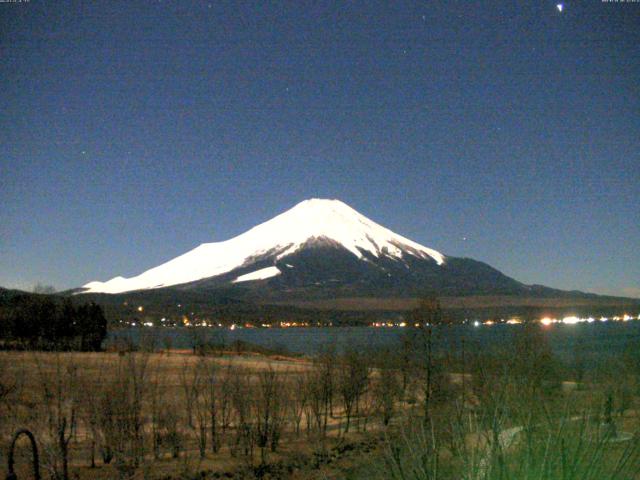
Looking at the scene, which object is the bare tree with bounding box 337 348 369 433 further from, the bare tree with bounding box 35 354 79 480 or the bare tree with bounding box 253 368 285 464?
the bare tree with bounding box 35 354 79 480

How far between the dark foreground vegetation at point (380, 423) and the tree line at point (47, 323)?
21.3 metres

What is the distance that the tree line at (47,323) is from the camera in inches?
2051

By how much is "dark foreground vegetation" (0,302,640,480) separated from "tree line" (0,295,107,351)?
21.3 meters

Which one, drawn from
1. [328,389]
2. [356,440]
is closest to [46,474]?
[356,440]

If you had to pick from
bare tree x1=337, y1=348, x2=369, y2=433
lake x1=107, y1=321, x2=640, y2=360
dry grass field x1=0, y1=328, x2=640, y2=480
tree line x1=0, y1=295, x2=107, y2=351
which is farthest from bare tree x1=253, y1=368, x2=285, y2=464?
tree line x1=0, y1=295, x2=107, y2=351

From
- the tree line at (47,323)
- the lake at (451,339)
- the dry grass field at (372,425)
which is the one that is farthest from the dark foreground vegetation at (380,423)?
the tree line at (47,323)

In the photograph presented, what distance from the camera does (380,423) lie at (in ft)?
71.1

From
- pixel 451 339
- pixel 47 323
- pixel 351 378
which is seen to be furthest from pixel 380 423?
pixel 47 323

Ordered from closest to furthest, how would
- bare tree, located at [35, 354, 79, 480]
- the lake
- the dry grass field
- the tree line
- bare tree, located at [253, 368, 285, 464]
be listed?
the dry grass field
bare tree, located at [35, 354, 79, 480]
bare tree, located at [253, 368, 285, 464]
the lake
the tree line

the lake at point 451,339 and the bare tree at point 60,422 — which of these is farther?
the lake at point 451,339

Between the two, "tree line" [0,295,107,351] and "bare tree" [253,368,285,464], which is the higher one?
"tree line" [0,295,107,351]

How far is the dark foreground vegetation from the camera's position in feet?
12.7

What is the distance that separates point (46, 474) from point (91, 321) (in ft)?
158

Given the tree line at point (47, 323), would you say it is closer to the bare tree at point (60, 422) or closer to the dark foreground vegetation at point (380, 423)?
the dark foreground vegetation at point (380, 423)
